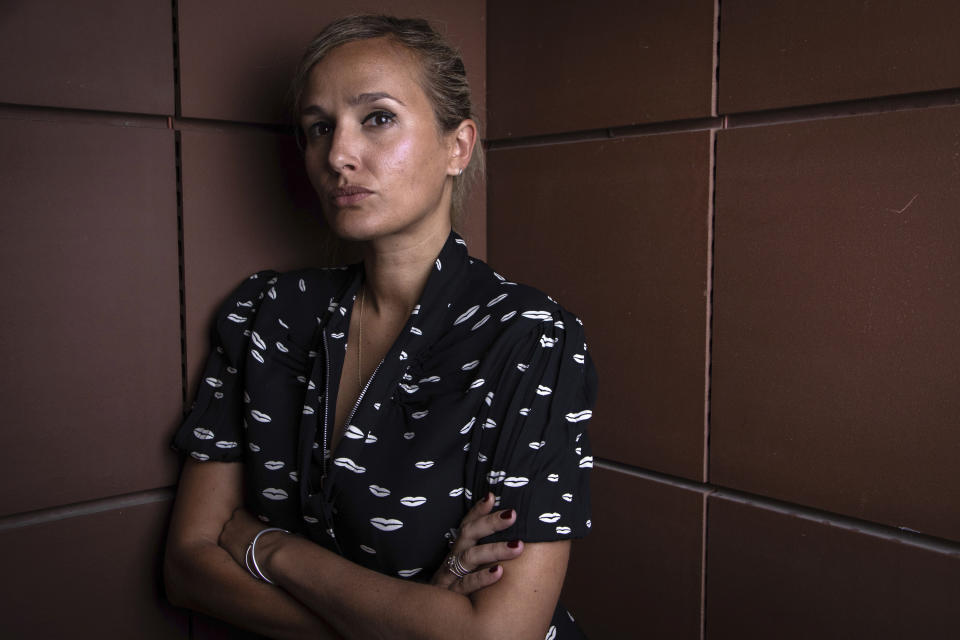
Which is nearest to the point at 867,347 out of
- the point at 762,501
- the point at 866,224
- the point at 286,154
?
the point at 866,224

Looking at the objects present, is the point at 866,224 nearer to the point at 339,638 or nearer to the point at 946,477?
the point at 946,477

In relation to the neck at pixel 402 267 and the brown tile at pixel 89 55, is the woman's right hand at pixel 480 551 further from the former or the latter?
the brown tile at pixel 89 55

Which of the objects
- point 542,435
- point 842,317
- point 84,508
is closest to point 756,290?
point 842,317

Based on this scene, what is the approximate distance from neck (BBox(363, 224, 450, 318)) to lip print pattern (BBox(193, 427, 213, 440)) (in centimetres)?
37

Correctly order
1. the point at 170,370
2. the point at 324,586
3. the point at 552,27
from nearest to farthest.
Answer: the point at 324,586 → the point at 170,370 → the point at 552,27

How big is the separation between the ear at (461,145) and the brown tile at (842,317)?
0.45 m

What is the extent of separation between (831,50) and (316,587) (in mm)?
1150

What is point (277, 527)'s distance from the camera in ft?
3.94

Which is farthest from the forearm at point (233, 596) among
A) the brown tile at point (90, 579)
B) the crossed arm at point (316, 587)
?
the brown tile at point (90, 579)

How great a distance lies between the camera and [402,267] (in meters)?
1.26

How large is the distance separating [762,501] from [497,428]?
1.86 ft

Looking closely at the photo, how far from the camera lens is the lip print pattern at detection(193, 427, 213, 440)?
127cm

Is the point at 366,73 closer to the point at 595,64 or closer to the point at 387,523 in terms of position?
→ the point at 595,64

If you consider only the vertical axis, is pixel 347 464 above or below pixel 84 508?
above
